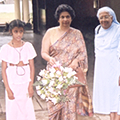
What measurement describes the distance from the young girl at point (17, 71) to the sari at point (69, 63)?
1.23ft

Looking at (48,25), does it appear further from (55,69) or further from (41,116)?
(55,69)

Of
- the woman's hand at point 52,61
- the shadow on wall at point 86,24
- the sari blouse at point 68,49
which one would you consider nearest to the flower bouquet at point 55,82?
the woman's hand at point 52,61

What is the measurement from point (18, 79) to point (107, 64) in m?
1.20

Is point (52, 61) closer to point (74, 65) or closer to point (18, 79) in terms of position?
point (74, 65)

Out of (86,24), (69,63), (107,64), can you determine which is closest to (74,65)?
(69,63)

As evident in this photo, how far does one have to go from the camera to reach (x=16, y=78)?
4.08m

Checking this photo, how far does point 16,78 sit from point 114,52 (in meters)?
1.32

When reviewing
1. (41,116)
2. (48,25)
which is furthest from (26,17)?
(41,116)

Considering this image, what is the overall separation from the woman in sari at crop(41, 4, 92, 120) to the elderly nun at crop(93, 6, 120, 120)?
0.62 ft

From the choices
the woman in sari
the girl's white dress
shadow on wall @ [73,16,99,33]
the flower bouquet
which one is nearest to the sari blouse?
the woman in sari

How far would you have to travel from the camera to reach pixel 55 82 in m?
3.73

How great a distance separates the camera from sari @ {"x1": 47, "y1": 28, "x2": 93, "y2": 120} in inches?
169

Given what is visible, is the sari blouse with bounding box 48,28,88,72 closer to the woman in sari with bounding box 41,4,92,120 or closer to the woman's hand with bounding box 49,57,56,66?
the woman in sari with bounding box 41,4,92,120

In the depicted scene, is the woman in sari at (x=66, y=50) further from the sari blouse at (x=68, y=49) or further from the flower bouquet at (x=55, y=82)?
the flower bouquet at (x=55, y=82)
